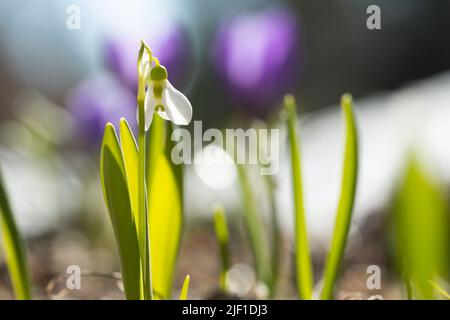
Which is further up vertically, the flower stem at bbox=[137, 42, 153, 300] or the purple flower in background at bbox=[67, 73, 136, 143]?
the purple flower in background at bbox=[67, 73, 136, 143]

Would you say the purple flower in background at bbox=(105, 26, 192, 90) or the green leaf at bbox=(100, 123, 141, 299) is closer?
the green leaf at bbox=(100, 123, 141, 299)

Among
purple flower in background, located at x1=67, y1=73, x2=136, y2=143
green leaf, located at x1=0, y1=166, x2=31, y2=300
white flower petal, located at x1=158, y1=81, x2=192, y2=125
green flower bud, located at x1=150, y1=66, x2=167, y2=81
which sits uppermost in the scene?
purple flower in background, located at x1=67, y1=73, x2=136, y2=143

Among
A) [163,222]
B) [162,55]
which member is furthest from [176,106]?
[162,55]

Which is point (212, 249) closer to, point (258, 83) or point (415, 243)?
point (258, 83)

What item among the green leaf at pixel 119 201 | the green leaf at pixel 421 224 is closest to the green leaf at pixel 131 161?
the green leaf at pixel 119 201

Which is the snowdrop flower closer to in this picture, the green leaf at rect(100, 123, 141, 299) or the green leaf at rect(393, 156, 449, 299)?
the green leaf at rect(100, 123, 141, 299)

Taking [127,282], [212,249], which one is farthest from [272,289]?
[212,249]

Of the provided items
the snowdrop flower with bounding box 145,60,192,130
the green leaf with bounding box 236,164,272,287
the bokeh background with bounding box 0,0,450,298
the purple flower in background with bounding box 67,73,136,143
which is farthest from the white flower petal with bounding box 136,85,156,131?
the purple flower in background with bounding box 67,73,136,143
